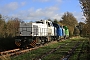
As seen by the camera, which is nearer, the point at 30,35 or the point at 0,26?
the point at 30,35

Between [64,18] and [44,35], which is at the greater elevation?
[64,18]

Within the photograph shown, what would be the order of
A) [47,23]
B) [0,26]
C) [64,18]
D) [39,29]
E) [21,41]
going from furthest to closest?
1. [64,18]
2. [0,26]
3. [47,23]
4. [39,29]
5. [21,41]

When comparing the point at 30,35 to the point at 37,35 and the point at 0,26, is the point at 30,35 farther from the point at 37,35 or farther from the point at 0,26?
the point at 0,26

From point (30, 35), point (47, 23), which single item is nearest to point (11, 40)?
point (30, 35)

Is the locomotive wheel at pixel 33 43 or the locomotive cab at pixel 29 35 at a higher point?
the locomotive cab at pixel 29 35

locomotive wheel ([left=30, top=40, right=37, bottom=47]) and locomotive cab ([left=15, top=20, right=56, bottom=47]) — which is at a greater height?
locomotive cab ([left=15, top=20, right=56, bottom=47])

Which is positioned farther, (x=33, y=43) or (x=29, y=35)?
(x=29, y=35)

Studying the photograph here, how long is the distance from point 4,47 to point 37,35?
4.33 meters

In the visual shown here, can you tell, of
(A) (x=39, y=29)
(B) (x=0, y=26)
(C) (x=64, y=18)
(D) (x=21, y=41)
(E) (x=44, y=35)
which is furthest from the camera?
(C) (x=64, y=18)

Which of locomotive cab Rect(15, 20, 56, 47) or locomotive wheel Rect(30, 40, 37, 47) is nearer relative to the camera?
locomotive cab Rect(15, 20, 56, 47)

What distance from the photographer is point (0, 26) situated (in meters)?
32.9

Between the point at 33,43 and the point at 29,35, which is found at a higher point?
the point at 29,35

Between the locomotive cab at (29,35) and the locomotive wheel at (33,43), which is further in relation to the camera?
the locomotive wheel at (33,43)

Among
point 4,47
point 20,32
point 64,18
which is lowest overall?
point 4,47
